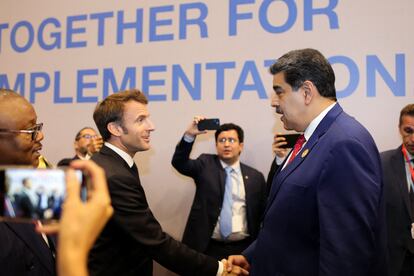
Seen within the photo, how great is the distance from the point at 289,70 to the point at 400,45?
278 centimetres

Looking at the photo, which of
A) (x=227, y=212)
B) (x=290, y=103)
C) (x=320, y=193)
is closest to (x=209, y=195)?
(x=227, y=212)

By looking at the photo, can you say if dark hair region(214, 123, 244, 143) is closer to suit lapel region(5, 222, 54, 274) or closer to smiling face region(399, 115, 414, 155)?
smiling face region(399, 115, 414, 155)

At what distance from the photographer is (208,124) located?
4332 mm

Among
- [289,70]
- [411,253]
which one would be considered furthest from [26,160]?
[411,253]

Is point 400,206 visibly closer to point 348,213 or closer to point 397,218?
point 397,218

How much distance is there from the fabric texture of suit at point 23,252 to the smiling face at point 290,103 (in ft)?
3.89

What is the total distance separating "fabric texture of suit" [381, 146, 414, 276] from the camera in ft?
11.0

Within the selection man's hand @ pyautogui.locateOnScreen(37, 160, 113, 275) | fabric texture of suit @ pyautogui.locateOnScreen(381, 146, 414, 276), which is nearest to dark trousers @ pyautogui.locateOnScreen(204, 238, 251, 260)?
fabric texture of suit @ pyautogui.locateOnScreen(381, 146, 414, 276)

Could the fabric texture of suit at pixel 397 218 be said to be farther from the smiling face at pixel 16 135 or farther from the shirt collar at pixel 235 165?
the smiling face at pixel 16 135

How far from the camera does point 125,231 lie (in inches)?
87.8

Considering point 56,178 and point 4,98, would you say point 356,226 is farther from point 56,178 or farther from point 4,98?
point 4,98

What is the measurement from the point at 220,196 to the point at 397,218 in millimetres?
1534

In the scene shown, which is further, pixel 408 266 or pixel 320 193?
pixel 408 266

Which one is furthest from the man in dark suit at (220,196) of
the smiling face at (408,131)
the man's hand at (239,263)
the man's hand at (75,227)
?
the man's hand at (75,227)
